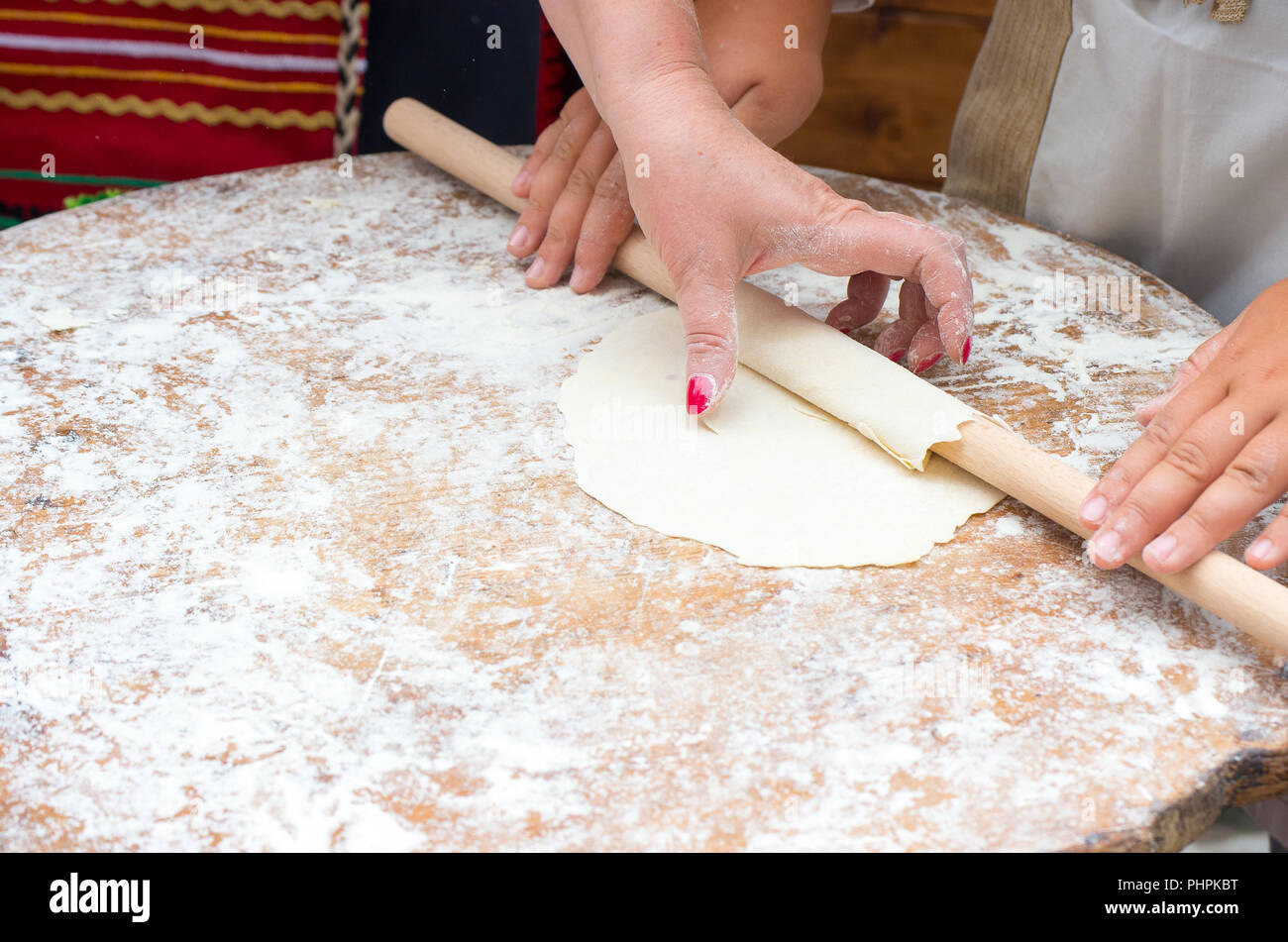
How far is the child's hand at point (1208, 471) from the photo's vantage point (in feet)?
3.26

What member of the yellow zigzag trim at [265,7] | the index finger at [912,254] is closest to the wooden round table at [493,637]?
the index finger at [912,254]

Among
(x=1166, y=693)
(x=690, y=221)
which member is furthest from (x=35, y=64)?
(x=1166, y=693)

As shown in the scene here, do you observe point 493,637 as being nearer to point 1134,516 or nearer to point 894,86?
point 1134,516

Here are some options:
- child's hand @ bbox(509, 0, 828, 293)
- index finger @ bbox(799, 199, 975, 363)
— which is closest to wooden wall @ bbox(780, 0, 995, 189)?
child's hand @ bbox(509, 0, 828, 293)

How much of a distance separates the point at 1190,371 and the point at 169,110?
1.99 m

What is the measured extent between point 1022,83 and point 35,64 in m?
1.91

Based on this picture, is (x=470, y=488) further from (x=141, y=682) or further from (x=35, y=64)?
(x=35, y=64)

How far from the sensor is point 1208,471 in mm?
1028

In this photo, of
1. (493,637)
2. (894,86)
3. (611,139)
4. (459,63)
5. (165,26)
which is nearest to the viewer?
(493,637)

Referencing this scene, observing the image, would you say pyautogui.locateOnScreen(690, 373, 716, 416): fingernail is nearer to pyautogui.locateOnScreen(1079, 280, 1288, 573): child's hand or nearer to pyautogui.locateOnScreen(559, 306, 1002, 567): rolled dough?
pyautogui.locateOnScreen(559, 306, 1002, 567): rolled dough

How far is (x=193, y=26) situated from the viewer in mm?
2152

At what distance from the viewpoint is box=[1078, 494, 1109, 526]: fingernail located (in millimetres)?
1044

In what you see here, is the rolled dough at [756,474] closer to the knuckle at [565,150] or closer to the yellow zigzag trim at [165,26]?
the knuckle at [565,150]

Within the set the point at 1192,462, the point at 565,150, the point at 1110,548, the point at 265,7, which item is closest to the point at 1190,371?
the point at 1192,462
